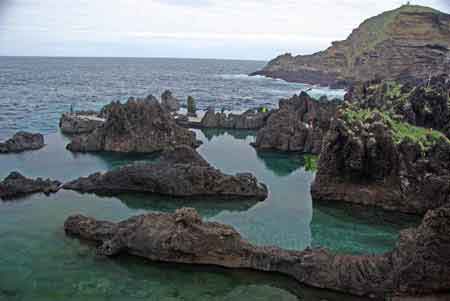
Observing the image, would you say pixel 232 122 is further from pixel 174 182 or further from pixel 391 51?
pixel 391 51

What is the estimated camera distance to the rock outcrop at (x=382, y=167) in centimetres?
3282

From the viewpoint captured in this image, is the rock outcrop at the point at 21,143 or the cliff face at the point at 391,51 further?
the cliff face at the point at 391,51

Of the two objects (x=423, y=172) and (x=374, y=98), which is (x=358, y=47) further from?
(x=423, y=172)

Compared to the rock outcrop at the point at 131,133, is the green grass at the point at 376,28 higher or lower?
higher

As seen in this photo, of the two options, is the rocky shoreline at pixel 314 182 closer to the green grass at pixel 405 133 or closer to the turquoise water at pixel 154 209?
the green grass at pixel 405 133

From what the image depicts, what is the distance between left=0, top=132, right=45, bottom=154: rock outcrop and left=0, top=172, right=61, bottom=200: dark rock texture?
13.9 m

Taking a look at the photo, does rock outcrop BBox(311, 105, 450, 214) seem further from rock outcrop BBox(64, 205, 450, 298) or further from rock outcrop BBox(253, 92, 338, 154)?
rock outcrop BBox(253, 92, 338, 154)

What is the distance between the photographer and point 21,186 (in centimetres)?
3425

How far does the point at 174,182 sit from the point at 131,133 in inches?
644

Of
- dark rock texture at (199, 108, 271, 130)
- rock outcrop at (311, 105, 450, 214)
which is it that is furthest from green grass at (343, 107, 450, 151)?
→ dark rock texture at (199, 108, 271, 130)

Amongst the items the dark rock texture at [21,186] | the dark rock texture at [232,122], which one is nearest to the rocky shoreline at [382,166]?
the dark rock texture at [21,186]

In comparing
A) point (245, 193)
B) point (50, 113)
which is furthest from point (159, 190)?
point (50, 113)

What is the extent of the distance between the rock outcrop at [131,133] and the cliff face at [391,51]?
7717 cm

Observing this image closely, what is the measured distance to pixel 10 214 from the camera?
99.3ft
